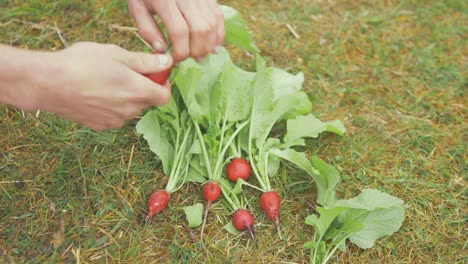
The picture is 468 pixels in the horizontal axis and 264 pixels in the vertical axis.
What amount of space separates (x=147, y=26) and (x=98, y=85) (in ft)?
1.53

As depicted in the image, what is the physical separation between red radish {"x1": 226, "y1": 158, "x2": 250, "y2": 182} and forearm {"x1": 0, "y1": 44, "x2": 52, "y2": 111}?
3.17 ft

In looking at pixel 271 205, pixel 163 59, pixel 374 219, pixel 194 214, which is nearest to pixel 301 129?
pixel 271 205

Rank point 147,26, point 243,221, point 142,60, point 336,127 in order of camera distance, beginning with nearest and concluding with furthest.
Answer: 1. point 142,60
2. point 147,26
3. point 243,221
4. point 336,127

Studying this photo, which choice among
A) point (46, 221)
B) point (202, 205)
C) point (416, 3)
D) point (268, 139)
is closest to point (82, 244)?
point (46, 221)

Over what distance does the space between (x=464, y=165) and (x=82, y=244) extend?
1921 millimetres

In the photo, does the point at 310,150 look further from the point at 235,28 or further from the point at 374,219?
the point at 235,28

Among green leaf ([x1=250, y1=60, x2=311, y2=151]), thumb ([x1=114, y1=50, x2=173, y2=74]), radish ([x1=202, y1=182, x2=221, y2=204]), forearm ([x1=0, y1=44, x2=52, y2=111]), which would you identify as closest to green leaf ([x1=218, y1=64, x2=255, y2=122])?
green leaf ([x1=250, y1=60, x2=311, y2=151])

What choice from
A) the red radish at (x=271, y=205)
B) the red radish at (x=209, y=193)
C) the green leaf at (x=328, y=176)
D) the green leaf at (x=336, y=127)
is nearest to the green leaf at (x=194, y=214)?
the red radish at (x=209, y=193)

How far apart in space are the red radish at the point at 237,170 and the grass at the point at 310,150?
0.38 ft

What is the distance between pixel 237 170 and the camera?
7.76 feet

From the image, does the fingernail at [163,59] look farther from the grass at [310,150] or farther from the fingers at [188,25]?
the grass at [310,150]

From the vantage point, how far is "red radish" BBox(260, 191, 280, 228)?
7.41ft

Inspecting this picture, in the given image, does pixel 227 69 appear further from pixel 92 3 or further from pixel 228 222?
pixel 92 3

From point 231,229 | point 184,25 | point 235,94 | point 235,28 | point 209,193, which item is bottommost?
point 231,229
